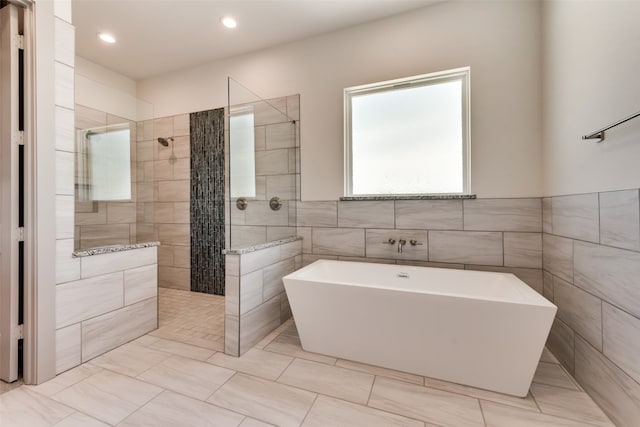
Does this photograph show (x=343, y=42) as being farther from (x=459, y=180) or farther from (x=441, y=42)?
(x=459, y=180)

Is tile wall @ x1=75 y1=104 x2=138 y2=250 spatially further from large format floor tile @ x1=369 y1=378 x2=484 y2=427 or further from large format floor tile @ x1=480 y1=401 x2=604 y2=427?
large format floor tile @ x1=480 y1=401 x2=604 y2=427

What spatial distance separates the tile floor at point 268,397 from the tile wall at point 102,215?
90cm

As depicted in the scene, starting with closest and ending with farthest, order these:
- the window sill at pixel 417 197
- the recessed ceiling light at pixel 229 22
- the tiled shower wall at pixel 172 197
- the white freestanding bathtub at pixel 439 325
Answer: the white freestanding bathtub at pixel 439 325, the window sill at pixel 417 197, the recessed ceiling light at pixel 229 22, the tiled shower wall at pixel 172 197

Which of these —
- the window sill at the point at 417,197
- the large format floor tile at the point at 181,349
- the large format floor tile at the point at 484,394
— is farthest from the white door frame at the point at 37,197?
the large format floor tile at the point at 484,394

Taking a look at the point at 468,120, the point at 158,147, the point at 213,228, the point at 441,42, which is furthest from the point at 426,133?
the point at 158,147

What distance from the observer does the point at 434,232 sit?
2443mm

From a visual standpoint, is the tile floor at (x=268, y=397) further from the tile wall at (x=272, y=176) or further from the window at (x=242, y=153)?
the window at (x=242, y=153)

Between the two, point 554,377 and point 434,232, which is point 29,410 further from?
point 554,377

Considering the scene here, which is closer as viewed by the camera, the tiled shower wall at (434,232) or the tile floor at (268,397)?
the tile floor at (268,397)

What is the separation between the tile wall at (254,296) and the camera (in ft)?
6.60

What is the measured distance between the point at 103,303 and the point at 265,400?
1436 mm

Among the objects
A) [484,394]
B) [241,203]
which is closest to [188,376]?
[241,203]

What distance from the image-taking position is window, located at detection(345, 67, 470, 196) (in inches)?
97.0

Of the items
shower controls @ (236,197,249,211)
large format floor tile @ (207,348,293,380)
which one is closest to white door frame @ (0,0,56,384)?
large format floor tile @ (207,348,293,380)
